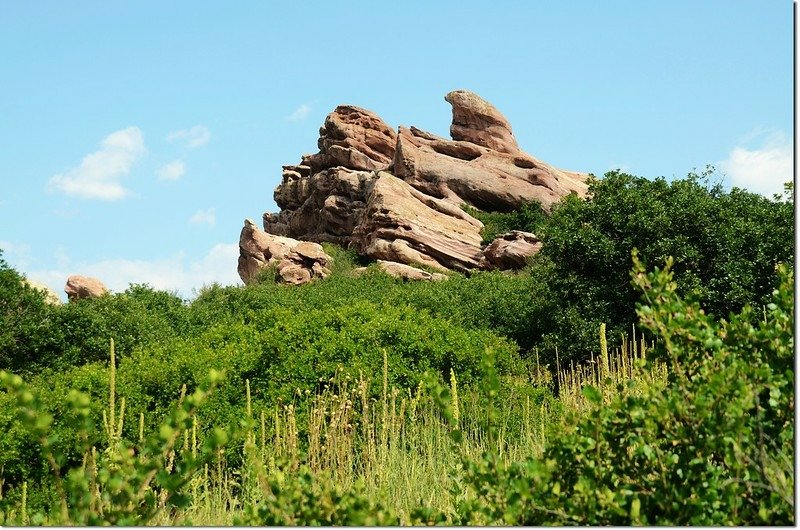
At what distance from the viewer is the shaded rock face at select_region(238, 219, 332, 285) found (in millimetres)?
39000

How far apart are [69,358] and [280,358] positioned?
777cm

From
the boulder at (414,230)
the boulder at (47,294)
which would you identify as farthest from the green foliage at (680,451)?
the boulder at (414,230)

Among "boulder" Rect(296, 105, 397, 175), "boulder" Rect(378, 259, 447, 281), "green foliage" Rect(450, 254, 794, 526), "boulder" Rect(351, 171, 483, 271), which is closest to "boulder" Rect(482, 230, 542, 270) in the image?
"boulder" Rect(351, 171, 483, 271)

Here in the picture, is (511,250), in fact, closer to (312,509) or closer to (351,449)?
(351,449)

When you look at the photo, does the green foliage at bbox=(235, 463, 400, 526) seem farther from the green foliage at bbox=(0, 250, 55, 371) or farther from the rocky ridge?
the rocky ridge

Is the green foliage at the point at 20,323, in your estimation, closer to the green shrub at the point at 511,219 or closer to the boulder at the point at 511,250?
the boulder at the point at 511,250

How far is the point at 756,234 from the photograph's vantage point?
17766 millimetres

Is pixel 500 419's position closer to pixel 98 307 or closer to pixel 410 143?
pixel 98 307

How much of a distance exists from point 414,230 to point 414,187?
5408mm

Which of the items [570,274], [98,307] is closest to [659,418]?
[570,274]

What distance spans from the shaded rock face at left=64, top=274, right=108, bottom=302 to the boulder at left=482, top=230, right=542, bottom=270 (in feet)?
54.8

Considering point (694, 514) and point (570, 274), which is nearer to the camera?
point (694, 514)

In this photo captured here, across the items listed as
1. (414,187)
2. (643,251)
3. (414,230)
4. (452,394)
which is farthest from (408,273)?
(452,394)

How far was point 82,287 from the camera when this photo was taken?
1572 inches
